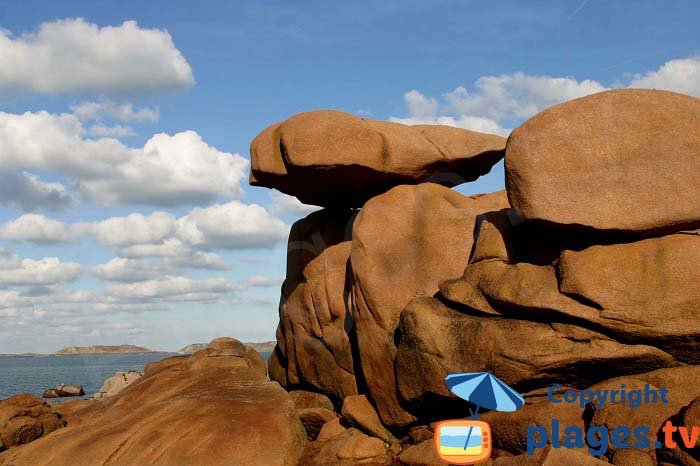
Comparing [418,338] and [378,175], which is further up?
[378,175]

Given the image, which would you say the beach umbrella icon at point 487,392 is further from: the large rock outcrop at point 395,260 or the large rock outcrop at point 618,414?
the large rock outcrop at point 395,260

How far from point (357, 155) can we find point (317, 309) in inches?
204

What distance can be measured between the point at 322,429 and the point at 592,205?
9300 millimetres

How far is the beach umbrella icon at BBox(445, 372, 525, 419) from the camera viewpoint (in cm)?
1125

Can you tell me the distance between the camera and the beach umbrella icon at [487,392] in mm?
11250

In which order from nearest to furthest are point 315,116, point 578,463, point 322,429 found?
1. point 578,463
2. point 322,429
3. point 315,116

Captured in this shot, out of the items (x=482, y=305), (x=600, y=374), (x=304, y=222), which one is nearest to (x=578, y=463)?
(x=600, y=374)

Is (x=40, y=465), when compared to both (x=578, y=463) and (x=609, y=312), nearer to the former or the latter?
(x=578, y=463)

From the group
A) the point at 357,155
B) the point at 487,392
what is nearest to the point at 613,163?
the point at 487,392

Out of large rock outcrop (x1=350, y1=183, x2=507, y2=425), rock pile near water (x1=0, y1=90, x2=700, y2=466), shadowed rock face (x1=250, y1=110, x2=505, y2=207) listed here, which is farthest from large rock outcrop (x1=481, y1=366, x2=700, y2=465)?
shadowed rock face (x1=250, y1=110, x2=505, y2=207)

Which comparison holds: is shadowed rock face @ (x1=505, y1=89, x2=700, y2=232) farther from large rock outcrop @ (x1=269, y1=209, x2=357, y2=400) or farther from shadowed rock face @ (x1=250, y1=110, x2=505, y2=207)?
large rock outcrop @ (x1=269, y1=209, x2=357, y2=400)

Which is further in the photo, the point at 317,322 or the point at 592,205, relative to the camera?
the point at 317,322

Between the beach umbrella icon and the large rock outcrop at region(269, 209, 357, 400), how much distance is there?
8.08 m

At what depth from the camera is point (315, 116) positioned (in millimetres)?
19578
